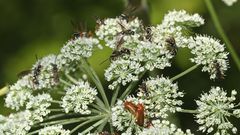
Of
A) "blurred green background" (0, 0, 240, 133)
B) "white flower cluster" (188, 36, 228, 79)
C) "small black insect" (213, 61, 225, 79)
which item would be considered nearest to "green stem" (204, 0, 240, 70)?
"white flower cluster" (188, 36, 228, 79)

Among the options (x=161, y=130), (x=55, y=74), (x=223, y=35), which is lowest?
(x=161, y=130)

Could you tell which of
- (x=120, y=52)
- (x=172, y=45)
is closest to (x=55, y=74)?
(x=120, y=52)

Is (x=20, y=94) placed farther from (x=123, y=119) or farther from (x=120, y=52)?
(x=123, y=119)

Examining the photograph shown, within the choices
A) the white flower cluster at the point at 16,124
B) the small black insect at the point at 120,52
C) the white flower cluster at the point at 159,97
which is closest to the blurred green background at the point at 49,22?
the white flower cluster at the point at 16,124

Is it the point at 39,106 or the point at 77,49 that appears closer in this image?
the point at 39,106

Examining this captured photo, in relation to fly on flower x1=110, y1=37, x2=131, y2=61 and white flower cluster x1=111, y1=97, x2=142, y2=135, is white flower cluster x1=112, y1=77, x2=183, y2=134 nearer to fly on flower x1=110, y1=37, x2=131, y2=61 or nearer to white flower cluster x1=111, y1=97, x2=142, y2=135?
white flower cluster x1=111, y1=97, x2=142, y2=135

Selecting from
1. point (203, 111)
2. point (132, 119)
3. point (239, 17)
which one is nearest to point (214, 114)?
point (203, 111)

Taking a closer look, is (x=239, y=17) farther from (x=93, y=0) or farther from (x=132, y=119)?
(x=132, y=119)
